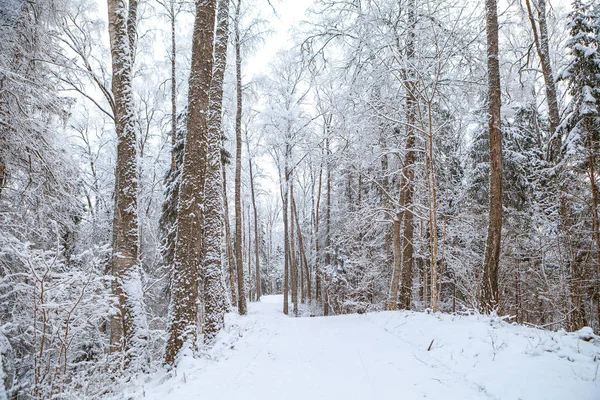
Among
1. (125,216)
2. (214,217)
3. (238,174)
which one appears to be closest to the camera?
(125,216)

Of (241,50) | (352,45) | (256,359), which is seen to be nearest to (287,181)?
(241,50)

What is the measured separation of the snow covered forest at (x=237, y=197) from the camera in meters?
3.85

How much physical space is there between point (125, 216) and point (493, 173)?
808 cm

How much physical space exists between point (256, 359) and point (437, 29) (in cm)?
882

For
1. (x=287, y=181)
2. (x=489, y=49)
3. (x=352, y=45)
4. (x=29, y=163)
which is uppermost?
(x=352, y=45)

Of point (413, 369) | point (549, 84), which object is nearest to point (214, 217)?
point (413, 369)

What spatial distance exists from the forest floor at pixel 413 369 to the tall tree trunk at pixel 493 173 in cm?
150

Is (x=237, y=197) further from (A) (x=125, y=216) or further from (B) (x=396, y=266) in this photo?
(A) (x=125, y=216)

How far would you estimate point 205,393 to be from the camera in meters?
3.45

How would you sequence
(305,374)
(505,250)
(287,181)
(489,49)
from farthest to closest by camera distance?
(287,181)
(505,250)
(489,49)
(305,374)

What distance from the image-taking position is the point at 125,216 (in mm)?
5945

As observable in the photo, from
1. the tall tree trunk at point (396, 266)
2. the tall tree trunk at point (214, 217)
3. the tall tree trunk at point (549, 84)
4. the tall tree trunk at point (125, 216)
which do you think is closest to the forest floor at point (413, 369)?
the tall tree trunk at point (214, 217)

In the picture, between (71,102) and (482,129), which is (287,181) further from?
(71,102)

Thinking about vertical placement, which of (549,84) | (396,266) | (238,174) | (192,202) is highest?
(549,84)
